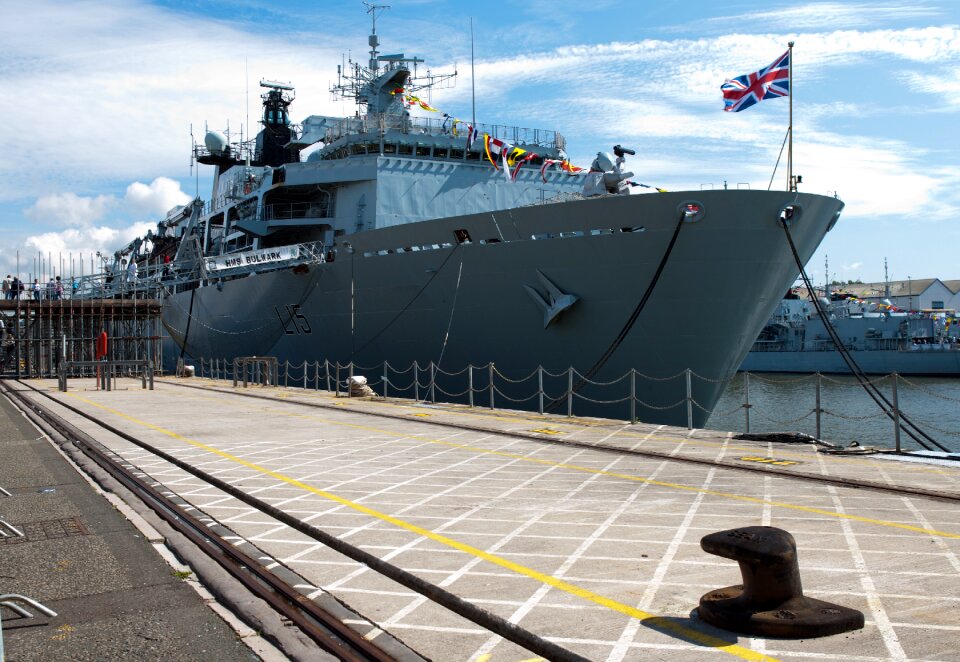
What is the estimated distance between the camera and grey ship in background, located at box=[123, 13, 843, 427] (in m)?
13.9

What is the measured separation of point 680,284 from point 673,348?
1154 mm

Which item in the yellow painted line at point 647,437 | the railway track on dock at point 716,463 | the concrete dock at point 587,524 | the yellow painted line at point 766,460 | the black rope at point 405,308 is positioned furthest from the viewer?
the black rope at point 405,308

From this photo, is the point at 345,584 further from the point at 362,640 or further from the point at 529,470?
the point at 529,470

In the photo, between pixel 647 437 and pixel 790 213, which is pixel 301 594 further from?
pixel 790 213

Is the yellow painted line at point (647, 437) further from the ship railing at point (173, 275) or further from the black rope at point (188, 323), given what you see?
the black rope at point (188, 323)

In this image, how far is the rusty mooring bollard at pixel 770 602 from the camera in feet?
11.2

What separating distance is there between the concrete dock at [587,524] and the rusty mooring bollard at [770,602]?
0.06m

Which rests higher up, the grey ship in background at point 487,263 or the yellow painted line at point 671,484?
the grey ship in background at point 487,263

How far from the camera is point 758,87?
13.5 m

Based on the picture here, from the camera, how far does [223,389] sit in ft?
69.4

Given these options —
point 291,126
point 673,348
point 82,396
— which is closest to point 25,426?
point 82,396

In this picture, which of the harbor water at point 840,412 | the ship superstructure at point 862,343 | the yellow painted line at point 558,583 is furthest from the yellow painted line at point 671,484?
the ship superstructure at point 862,343

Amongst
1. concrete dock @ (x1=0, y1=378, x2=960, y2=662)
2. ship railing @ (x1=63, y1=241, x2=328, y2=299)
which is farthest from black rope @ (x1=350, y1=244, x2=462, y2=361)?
concrete dock @ (x1=0, y1=378, x2=960, y2=662)

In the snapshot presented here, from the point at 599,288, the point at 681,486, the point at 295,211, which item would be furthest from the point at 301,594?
the point at 295,211
